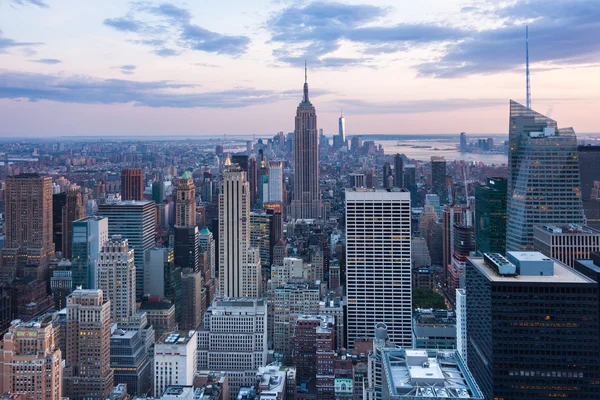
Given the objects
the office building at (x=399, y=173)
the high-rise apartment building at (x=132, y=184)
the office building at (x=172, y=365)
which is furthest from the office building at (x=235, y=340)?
the office building at (x=399, y=173)

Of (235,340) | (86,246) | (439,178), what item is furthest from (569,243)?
(86,246)

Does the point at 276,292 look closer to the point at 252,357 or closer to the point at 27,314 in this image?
the point at 252,357

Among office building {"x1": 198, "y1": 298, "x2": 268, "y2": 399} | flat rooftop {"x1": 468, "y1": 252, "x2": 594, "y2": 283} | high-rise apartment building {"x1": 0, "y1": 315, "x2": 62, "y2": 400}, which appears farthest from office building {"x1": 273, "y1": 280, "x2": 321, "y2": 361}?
flat rooftop {"x1": 468, "y1": 252, "x2": 594, "y2": 283}

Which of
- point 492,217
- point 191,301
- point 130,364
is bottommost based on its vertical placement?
point 130,364

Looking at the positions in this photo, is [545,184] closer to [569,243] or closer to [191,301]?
[569,243]

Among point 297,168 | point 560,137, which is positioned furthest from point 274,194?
point 560,137

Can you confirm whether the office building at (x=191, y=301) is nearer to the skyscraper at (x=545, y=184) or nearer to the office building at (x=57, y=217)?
the office building at (x=57, y=217)

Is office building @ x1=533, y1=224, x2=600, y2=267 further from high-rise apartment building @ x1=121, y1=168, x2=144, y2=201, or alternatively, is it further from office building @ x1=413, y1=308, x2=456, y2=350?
high-rise apartment building @ x1=121, y1=168, x2=144, y2=201

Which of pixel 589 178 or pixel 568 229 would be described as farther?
pixel 589 178
